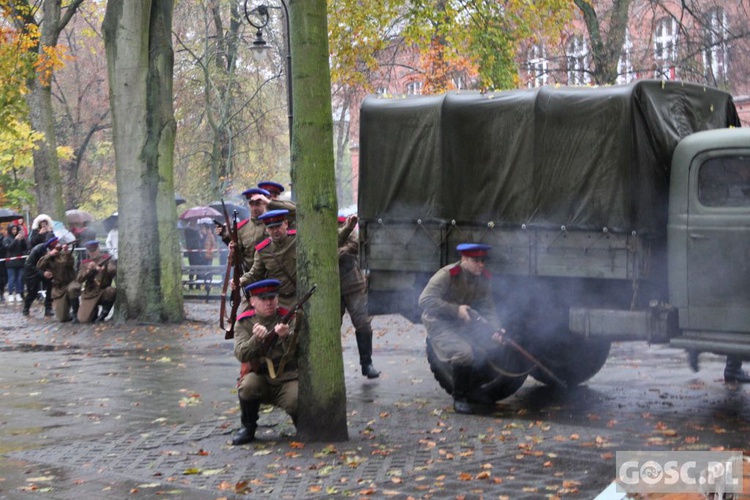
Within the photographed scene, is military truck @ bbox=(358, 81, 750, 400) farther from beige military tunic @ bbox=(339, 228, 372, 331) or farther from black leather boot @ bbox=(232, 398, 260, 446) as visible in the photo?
black leather boot @ bbox=(232, 398, 260, 446)

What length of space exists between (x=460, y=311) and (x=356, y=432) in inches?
65.6

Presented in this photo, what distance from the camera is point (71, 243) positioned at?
2177 centimetres

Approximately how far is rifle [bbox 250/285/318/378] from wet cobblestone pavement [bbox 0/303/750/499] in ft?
1.85

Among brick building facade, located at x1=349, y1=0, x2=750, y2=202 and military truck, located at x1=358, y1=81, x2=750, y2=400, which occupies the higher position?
brick building facade, located at x1=349, y1=0, x2=750, y2=202

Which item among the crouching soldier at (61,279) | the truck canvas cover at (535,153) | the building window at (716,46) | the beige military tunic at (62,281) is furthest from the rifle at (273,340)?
the building window at (716,46)

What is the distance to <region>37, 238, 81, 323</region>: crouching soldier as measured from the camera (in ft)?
66.7

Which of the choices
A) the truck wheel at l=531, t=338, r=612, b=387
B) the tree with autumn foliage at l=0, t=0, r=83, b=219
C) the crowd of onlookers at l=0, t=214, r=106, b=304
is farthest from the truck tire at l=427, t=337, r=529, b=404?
the tree with autumn foliage at l=0, t=0, r=83, b=219

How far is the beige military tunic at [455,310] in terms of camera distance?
1031 cm

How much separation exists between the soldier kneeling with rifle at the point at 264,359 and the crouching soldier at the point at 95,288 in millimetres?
11656

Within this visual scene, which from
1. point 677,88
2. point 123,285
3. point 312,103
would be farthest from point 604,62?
point 312,103

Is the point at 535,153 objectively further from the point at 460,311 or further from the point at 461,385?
the point at 461,385

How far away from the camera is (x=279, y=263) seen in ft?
35.0

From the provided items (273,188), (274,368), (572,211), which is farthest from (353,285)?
(274,368)

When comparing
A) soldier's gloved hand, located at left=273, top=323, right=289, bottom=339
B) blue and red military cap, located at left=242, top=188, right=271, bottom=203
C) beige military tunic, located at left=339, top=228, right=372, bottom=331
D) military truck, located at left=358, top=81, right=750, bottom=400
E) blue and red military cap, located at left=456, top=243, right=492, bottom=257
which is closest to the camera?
soldier's gloved hand, located at left=273, top=323, right=289, bottom=339
